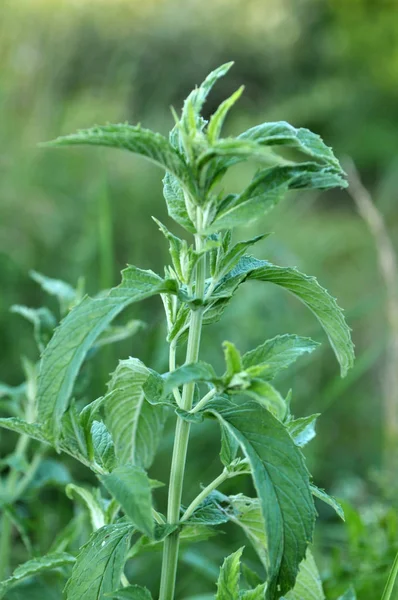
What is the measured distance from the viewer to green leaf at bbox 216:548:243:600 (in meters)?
0.48

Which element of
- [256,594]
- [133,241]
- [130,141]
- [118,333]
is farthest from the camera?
[133,241]

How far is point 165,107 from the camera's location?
3.10 metres

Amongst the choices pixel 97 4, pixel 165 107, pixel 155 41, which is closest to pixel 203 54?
pixel 155 41

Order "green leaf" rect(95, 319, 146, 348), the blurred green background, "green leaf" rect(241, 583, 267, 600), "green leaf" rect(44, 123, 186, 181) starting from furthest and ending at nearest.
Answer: the blurred green background < "green leaf" rect(95, 319, 146, 348) < "green leaf" rect(241, 583, 267, 600) < "green leaf" rect(44, 123, 186, 181)

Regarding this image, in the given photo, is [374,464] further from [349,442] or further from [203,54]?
[203,54]

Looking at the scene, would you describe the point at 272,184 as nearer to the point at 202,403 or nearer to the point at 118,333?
the point at 202,403

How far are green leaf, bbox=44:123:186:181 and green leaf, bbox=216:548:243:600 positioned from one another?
25 centimetres

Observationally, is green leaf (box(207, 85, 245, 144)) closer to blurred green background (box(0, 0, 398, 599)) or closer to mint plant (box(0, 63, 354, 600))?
mint plant (box(0, 63, 354, 600))

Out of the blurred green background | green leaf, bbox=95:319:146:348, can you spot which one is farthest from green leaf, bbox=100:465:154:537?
the blurred green background

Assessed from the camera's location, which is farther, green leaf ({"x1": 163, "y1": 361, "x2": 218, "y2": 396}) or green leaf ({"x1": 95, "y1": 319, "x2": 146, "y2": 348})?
green leaf ({"x1": 95, "y1": 319, "x2": 146, "y2": 348})

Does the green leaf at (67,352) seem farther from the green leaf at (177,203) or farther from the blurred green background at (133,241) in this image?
the blurred green background at (133,241)

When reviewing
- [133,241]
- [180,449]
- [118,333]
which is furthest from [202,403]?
[133,241]

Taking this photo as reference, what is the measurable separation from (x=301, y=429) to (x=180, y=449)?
0.09 metres

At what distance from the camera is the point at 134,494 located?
0.39m
